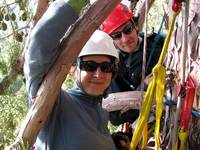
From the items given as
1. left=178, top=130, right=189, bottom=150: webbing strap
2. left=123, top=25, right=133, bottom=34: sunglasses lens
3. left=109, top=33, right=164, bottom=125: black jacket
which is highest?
left=123, top=25, right=133, bottom=34: sunglasses lens

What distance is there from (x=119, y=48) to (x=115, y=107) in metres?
0.45

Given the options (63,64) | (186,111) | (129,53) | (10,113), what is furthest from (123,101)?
(63,64)

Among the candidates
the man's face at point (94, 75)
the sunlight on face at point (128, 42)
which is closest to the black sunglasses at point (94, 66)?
the man's face at point (94, 75)

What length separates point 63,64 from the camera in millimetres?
1454

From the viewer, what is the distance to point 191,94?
1905mm

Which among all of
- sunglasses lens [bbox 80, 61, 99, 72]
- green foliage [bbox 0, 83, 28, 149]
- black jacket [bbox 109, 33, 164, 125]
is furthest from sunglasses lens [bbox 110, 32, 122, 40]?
sunglasses lens [bbox 80, 61, 99, 72]

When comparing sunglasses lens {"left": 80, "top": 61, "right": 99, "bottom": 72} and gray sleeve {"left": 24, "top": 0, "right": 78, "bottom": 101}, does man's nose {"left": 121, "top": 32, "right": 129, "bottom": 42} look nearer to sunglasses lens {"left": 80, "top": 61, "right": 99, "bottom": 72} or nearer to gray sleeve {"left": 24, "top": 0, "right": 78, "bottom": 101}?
sunglasses lens {"left": 80, "top": 61, "right": 99, "bottom": 72}

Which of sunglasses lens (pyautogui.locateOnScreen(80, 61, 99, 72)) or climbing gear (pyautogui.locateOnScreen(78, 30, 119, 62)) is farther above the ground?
climbing gear (pyautogui.locateOnScreen(78, 30, 119, 62))

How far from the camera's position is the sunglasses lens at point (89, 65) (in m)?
1.88

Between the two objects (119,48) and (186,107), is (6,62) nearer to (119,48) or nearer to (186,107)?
(119,48)

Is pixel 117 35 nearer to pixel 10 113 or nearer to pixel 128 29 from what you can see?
pixel 128 29

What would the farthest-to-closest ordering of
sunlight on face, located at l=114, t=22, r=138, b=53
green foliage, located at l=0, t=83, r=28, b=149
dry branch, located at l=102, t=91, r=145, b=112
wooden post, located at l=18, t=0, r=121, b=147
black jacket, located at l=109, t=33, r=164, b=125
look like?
sunlight on face, located at l=114, t=22, r=138, b=53 → black jacket, located at l=109, t=33, r=164, b=125 → dry branch, located at l=102, t=91, r=145, b=112 → green foliage, located at l=0, t=83, r=28, b=149 → wooden post, located at l=18, t=0, r=121, b=147

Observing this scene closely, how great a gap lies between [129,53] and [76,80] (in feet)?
2.66

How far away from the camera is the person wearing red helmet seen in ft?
8.22
